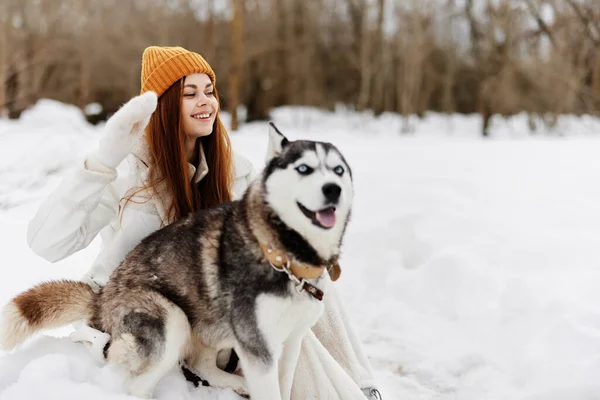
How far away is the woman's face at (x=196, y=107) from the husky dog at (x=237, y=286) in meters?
0.57

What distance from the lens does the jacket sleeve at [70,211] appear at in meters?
2.09

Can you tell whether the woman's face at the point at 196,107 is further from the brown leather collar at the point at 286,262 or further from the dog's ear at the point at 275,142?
the brown leather collar at the point at 286,262

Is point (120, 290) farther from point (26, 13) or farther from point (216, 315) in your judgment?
point (26, 13)

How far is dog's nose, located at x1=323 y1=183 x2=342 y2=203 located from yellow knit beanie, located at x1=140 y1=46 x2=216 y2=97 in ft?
3.73

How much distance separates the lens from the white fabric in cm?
211

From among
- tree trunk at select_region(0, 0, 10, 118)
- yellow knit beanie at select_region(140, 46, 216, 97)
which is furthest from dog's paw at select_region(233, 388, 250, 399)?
tree trunk at select_region(0, 0, 10, 118)

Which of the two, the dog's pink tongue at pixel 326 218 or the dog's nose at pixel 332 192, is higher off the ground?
the dog's nose at pixel 332 192

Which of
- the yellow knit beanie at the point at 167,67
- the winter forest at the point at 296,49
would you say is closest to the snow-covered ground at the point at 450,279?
the yellow knit beanie at the point at 167,67

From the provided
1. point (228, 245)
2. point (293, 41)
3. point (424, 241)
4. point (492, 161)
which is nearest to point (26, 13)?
point (293, 41)

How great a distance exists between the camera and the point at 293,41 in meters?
18.5

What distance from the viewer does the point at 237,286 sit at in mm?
2008

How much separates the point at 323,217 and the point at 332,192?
0.12 m

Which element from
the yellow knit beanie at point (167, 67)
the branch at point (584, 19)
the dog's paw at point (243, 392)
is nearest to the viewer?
the dog's paw at point (243, 392)

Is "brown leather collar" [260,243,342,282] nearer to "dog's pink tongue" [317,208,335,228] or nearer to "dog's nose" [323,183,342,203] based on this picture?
"dog's pink tongue" [317,208,335,228]
